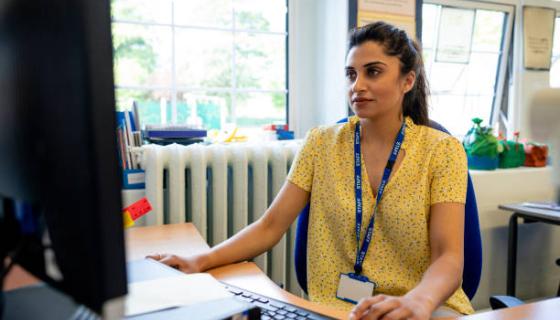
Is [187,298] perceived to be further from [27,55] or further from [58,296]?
[27,55]

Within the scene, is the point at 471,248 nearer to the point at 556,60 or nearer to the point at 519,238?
the point at 519,238

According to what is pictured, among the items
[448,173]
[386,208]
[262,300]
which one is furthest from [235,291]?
[448,173]

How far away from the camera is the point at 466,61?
2945 millimetres

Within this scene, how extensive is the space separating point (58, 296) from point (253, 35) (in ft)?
6.87

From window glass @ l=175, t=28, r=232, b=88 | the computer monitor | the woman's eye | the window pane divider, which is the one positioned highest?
the window pane divider

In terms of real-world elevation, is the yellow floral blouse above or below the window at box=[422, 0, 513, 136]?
below

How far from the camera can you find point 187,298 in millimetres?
718

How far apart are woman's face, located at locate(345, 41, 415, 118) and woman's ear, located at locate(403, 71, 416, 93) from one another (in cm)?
5

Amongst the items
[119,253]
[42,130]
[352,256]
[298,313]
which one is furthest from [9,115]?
[352,256]

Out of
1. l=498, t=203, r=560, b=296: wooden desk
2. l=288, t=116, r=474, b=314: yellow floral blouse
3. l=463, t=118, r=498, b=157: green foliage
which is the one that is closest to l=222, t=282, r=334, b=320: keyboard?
l=288, t=116, r=474, b=314: yellow floral blouse

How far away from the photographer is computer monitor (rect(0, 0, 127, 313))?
344 millimetres

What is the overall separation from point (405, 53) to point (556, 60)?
2270 millimetres

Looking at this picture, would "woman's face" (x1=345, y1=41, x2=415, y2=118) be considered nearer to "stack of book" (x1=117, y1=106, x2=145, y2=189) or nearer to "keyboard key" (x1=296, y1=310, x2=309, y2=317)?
"keyboard key" (x1=296, y1=310, x2=309, y2=317)

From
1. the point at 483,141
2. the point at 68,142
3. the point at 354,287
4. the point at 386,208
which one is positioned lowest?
the point at 354,287
